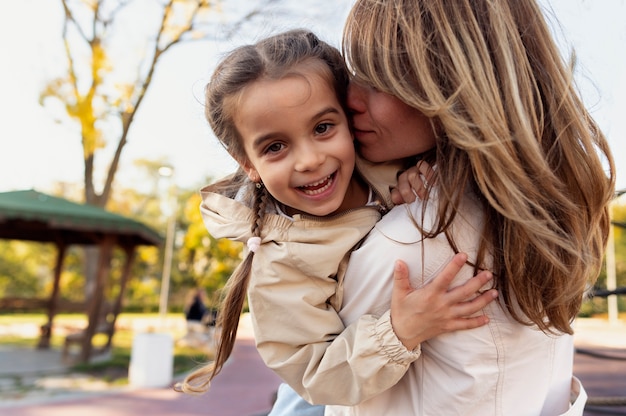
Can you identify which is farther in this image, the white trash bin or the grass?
the grass

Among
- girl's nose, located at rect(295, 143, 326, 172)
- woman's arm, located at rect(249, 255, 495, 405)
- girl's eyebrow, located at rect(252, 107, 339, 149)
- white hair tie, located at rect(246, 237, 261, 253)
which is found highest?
girl's eyebrow, located at rect(252, 107, 339, 149)

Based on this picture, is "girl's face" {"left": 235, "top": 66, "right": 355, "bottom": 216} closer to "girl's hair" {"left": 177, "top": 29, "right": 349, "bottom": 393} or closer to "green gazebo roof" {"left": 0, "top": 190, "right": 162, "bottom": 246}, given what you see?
"girl's hair" {"left": 177, "top": 29, "right": 349, "bottom": 393}

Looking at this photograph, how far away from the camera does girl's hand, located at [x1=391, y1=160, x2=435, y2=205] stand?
4.00 ft

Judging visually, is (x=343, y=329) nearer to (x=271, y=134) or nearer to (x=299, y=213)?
(x=299, y=213)

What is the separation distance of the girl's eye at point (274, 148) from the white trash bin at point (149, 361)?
24.0 feet

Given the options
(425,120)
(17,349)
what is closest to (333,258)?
(425,120)

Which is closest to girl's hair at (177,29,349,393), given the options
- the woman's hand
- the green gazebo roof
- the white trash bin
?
the woman's hand

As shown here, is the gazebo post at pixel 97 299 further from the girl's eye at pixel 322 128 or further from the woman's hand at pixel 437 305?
the woman's hand at pixel 437 305

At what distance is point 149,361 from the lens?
8008mm

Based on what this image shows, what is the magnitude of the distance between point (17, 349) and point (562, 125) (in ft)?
40.3

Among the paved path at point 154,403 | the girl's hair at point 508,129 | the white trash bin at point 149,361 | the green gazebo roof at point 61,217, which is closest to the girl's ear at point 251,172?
the girl's hair at point 508,129

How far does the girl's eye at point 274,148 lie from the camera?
1.33 meters

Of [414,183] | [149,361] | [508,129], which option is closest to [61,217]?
[149,361]

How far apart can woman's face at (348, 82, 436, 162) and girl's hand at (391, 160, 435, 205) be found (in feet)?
0.18
